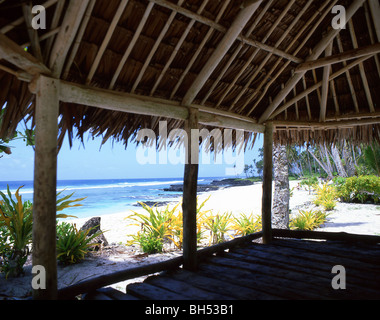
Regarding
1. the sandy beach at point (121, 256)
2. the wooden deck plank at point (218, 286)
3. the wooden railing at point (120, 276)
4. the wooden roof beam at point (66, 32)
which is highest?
the wooden roof beam at point (66, 32)

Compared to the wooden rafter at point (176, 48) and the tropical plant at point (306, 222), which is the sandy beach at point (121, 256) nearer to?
the tropical plant at point (306, 222)

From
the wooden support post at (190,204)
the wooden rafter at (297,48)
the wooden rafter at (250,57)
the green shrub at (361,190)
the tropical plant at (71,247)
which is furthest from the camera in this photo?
the green shrub at (361,190)

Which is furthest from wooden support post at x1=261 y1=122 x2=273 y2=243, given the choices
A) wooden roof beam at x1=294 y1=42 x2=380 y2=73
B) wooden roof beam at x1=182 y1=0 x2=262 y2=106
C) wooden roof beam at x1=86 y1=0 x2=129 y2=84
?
wooden roof beam at x1=86 y1=0 x2=129 y2=84

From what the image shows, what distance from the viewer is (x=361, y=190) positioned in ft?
29.8

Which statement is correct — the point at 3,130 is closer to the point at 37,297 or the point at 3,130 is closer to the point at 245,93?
the point at 37,297

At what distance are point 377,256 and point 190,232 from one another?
6.04 ft

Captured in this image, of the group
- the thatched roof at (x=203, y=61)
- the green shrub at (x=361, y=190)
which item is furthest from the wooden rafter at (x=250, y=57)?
the green shrub at (x=361, y=190)

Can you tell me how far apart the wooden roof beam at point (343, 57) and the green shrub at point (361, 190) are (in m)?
7.68

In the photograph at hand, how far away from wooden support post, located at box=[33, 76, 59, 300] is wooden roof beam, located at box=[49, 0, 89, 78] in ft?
0.33

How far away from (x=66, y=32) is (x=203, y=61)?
125 centimetres

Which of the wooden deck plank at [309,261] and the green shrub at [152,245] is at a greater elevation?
the wooden deck plank at [309,261]

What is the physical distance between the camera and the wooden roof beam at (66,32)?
1438 millimetres

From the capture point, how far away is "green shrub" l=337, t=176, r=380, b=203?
8.77 m
